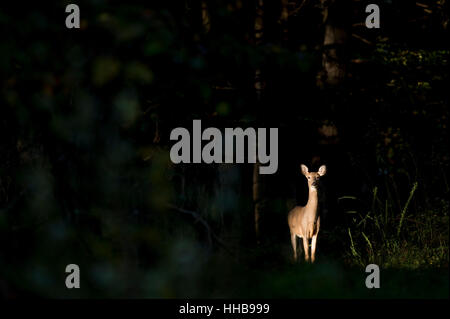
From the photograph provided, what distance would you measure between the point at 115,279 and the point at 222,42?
2.44 m

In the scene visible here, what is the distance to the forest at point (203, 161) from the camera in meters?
Result: 3.88

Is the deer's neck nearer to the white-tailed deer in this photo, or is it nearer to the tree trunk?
the white-tailed deer

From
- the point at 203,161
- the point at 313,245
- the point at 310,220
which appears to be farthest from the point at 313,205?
the point at 203,161

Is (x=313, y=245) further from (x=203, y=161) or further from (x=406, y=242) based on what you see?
(x=203, y=161)

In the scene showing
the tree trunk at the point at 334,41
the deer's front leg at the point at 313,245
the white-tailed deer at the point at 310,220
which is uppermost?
the tree trunk at the point at 334,41

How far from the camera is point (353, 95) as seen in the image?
1162 centimetres

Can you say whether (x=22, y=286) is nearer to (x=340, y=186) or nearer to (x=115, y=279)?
(x=115, y=279)

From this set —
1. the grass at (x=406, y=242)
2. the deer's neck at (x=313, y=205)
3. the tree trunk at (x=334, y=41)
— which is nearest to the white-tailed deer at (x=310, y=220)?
the deer's neck at (x=313, y=205)

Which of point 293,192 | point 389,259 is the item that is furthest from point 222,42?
point 293,192

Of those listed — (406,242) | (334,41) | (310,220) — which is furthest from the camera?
(334,41)

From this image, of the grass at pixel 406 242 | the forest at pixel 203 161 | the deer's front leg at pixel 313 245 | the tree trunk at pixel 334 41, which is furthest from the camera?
the tree trunk at pixel 334 41

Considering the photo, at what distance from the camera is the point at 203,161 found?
1139 cm

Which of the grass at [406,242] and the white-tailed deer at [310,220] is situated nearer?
the grass at [406,242]

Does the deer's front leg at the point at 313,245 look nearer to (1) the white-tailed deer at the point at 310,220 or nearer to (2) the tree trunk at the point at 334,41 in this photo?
(1) the white-tailed deer at the point at 310,220
